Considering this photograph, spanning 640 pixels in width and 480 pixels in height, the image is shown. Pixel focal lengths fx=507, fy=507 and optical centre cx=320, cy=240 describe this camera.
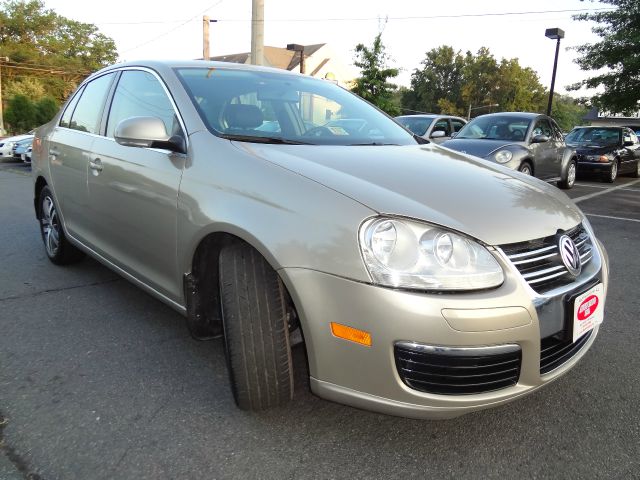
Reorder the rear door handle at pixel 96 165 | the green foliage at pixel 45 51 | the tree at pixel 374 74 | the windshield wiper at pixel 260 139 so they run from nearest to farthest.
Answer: the windshield wiper at pixel 260 139
the rear door handle at pixel 96 165
the tree at pixel 374 74
the green foliage at pixel 45 51

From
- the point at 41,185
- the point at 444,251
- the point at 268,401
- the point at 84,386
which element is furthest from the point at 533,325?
the point at 41,185

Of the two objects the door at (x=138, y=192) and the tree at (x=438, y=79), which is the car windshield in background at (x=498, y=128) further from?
the tree at (x=438, y=79)

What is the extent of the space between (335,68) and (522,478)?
5155 centimetres

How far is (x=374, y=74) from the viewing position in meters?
23.5

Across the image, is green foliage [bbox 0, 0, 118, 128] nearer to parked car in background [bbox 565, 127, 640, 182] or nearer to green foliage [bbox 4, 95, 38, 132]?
green foliage [bbox 4, 95, 38, 132]

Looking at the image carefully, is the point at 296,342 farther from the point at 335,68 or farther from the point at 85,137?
the point at 335,68

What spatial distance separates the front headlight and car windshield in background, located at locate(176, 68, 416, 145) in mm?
904

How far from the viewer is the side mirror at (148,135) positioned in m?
2.32

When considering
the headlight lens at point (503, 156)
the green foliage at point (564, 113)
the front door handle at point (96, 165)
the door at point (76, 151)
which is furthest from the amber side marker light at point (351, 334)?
the green foliage at point (564, 113)

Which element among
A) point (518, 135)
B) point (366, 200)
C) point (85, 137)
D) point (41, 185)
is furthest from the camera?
point (518, 135)

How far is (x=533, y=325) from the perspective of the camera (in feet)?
5.62

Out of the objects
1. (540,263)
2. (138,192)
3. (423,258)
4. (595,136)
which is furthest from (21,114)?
(540,263)

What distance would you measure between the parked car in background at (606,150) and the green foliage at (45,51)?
41.0 metres

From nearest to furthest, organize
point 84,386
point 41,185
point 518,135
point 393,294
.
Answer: point 393,294
point 84,386
point 41,185
point 518,135
